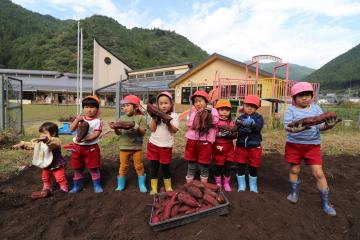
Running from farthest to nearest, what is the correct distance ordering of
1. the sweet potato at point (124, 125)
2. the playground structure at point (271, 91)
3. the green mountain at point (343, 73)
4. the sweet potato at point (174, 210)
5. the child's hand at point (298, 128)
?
the green mountain at point (343, 73), the playground structure at point (271, 91), the sweet potato at point (124, 125), the child's hand at point (298, 128), the sweet potato at point (174, 210)

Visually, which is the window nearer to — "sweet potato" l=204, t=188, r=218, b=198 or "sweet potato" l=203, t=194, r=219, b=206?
"sweet potato" l=204, t=188, r=218, b=198

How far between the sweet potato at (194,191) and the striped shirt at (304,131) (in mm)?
1311

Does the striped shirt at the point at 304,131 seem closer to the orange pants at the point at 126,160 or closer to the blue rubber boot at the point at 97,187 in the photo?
the orange pants at the point at 126,160

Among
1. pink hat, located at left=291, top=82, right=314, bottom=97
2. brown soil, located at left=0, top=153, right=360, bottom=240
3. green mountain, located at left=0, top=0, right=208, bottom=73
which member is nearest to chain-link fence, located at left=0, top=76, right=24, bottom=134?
brown soil, located at left=0, top=153, right=360, bottom=240

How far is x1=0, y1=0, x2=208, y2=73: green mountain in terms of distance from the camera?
65.4 meters

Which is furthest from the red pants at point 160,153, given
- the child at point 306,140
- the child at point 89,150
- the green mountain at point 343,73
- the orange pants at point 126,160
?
the green mountain at point 343,73

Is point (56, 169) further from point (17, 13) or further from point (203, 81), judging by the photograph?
point (17, 13)

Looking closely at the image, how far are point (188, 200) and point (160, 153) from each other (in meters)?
0.94

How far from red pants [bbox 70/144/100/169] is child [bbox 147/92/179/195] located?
0.74 m

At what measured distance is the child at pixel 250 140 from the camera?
3.31 meters

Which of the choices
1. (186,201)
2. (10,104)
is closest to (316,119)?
(186,201)

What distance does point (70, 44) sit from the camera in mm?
70188

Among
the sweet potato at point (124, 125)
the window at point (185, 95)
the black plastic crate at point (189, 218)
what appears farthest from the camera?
the window at point (185, 95)

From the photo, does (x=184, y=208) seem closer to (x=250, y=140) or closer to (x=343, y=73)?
(x=250, y=140)
